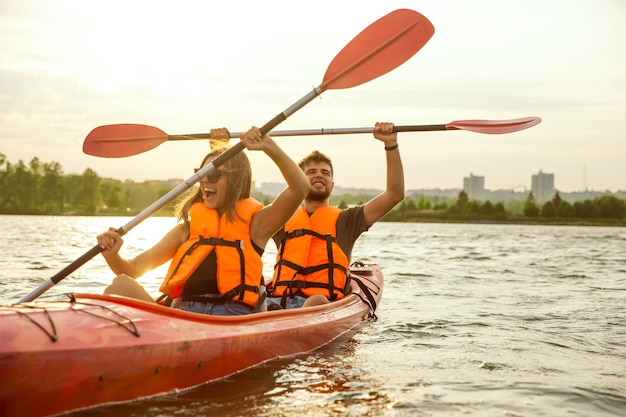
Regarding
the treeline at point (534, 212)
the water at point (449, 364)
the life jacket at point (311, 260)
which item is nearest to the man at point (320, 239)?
the life jacket at point (311, 260)

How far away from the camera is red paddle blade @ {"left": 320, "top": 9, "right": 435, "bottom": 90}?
521 centimetres

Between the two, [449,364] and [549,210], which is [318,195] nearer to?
[449,364]

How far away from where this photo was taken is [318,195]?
571 cm

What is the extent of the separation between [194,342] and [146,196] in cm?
11076

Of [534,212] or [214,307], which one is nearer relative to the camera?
[214,307]

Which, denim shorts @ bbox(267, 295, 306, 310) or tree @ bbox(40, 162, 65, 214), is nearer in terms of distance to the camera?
denim shorts @ bbox(267, 295, 306, 310)

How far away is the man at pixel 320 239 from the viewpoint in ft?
17.8

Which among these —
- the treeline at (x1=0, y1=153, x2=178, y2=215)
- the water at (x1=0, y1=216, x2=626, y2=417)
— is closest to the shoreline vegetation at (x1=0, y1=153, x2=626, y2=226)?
the treeline at (x1=0, y1=153, x2=178, y2=215)

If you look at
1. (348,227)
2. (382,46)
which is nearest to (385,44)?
(382,46)

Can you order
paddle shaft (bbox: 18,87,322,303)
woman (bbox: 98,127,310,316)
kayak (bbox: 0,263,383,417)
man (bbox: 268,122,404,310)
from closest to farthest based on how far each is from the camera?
kayak (bbox: 0,263,383,417), woman (bbox: 98,127,310,316), paddle shaft (bbox: 18,87,322,303), man (bbox: 268,122,404,310)

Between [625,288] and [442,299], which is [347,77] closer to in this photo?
[442,299]

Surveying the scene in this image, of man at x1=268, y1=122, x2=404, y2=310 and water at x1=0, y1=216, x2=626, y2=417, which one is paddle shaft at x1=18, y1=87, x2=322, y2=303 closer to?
man at x1=268, y1=122, x2=404, y2=310

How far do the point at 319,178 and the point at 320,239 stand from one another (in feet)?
1.66

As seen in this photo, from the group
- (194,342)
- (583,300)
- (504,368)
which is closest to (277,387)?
(194,342)
